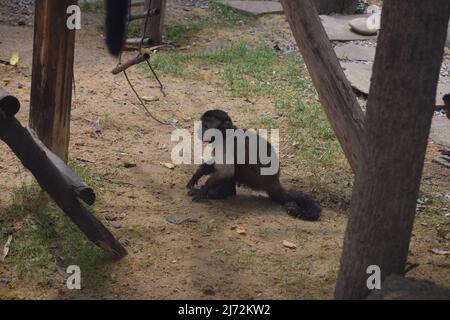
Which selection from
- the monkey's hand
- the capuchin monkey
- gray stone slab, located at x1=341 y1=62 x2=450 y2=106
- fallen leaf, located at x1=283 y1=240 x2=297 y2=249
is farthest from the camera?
gray stone slab, located at x1=341 y1=62 x2=450 y2=106

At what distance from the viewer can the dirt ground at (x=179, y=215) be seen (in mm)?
4609

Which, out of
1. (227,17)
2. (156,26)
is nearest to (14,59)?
(156,26)

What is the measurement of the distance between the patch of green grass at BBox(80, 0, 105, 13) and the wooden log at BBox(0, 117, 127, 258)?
6122mm

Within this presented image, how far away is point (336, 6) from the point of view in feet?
37.3

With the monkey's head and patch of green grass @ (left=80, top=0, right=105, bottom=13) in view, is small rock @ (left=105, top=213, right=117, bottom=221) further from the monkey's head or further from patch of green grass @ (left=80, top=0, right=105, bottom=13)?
patch of green grass @ (left=80, top=0, right=105, bottom=13)

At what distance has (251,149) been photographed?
19.9 ft

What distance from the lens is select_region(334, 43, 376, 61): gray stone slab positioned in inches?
377

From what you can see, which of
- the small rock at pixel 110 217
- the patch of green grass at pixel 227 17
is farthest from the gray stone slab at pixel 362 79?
the small rock at pixel 110 217

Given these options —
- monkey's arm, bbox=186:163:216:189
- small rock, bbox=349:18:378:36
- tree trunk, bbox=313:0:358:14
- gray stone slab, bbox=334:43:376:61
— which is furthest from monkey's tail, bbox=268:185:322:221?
tree trunk, bbox=313:0:358:14

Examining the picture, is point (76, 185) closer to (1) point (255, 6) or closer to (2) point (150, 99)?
(2) point (150, 99)

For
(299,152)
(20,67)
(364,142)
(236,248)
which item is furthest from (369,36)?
(364,142)

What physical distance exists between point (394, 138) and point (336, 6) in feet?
26.6

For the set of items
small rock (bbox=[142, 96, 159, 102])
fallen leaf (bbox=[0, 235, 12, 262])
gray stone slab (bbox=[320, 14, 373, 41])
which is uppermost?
gray stone slab (bbox=[320, 14, 373, 41])

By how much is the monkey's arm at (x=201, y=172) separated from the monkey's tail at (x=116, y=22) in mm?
1439
